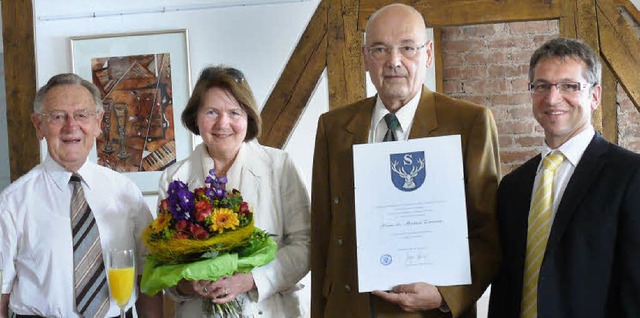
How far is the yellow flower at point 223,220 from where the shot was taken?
2.20 metres

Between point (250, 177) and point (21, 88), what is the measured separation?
5.55 feet

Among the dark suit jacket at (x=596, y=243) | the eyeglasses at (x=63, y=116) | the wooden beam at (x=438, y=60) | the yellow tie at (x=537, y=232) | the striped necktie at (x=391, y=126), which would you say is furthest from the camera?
the wooden beam at (x=438, y=60)

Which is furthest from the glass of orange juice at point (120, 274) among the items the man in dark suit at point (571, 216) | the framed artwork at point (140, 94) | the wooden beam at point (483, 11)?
the framed artwork at point (140, 94)

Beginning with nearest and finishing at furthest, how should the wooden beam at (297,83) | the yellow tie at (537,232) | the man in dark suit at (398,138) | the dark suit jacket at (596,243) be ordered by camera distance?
the dark suit jacket at (596,243) → the yellow tie at (537,232) → the man in dark suit at (398,138) → the wooden beam at (297,83)

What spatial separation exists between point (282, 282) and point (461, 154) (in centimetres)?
71

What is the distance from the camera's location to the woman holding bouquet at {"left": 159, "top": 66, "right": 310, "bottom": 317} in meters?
2.45

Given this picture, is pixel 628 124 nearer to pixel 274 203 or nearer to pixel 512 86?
pixel 512 86

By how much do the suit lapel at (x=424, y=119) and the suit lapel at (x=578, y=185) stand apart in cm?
41

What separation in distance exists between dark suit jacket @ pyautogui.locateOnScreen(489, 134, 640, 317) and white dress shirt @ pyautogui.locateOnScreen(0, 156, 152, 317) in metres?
1.33

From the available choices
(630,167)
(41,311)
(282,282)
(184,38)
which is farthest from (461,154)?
(184,38)

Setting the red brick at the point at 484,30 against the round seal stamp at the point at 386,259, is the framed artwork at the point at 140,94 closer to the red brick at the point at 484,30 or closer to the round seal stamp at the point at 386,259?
the red brick at the point at 484,30

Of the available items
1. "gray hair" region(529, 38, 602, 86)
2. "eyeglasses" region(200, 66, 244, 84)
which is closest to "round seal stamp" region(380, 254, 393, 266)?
"gray hair" region(529, 38, 602, 86)

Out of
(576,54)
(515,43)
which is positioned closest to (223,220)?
(576,54)

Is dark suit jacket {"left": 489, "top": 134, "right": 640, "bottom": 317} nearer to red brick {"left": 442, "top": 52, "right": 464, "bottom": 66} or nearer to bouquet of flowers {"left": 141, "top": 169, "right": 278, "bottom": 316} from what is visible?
bouquet of flowers {"left": 141, "top": 169, "right": 278, "bottom": 316}
